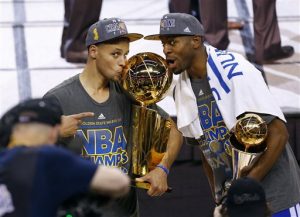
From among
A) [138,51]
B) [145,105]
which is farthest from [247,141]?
[138,51]

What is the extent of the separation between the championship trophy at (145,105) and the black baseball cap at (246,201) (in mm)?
846

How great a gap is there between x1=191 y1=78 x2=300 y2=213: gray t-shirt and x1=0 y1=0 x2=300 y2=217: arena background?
1143 millimetres

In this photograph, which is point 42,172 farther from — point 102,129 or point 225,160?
point 225,160

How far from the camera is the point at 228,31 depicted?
7.71 meters

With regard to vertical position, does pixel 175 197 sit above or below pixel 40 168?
below

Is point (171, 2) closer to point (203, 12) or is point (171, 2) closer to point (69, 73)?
point (203, 12)

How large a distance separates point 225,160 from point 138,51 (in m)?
2.17

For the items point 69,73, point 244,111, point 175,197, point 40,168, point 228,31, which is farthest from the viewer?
point 228,31

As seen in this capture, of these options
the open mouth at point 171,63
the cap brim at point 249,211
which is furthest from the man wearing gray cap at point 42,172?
the open mouth at point 171,63

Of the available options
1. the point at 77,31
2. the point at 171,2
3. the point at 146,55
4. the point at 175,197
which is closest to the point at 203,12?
the point at 171,2

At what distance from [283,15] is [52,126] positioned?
178 inches

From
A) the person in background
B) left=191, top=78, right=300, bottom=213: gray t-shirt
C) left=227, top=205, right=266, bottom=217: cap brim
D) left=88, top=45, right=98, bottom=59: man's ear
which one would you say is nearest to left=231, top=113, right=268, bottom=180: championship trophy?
left=191, top=78, right=300, bottom=213: gray t-shirt

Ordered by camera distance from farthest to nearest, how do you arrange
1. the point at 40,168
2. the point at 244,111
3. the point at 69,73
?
1. the point at 69,73
2. the point at 244,111
3. the point at 40,168

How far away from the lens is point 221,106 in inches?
202
